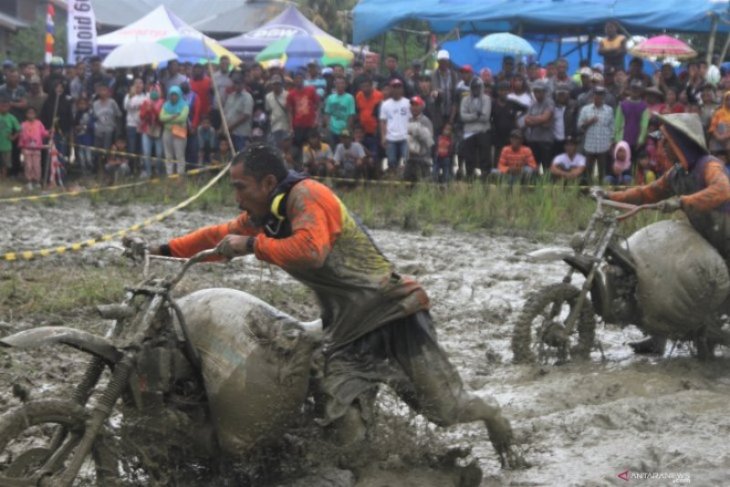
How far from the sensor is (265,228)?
554 centimetres

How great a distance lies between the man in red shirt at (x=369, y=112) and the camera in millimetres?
18031

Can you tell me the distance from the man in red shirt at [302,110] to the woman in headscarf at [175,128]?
1.85m

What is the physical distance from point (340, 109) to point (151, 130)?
3425mm

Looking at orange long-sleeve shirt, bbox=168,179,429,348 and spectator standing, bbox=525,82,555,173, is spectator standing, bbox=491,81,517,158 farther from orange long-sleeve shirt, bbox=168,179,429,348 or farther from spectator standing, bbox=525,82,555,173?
orange long-sleeve shirt, bbox=168,179,429,348

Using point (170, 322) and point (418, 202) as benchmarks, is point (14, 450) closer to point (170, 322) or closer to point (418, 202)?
point (170, 322)

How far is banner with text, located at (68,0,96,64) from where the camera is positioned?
87.3 feet

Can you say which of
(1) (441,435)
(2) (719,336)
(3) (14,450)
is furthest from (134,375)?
(2) (719,336)

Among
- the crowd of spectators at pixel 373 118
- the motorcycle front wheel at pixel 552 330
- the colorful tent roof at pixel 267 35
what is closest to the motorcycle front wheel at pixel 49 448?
the motorcycle front wheel at pixel 552 330

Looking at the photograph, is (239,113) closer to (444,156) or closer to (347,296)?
(444,156)

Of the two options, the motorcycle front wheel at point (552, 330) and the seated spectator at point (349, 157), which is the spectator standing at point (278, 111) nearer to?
the seated spectator at point (349, 157)

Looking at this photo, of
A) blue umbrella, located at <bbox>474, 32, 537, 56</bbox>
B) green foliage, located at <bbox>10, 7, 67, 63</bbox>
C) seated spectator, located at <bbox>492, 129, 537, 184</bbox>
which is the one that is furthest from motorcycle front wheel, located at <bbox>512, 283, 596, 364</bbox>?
green foliage, located at <bbox>10, 7, 67, 63</bbox>

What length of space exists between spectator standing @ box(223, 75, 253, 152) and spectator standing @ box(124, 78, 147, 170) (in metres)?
1.65

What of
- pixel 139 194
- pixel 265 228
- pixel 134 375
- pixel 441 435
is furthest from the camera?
pixel 139 194

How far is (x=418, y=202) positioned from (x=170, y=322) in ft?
34.7
